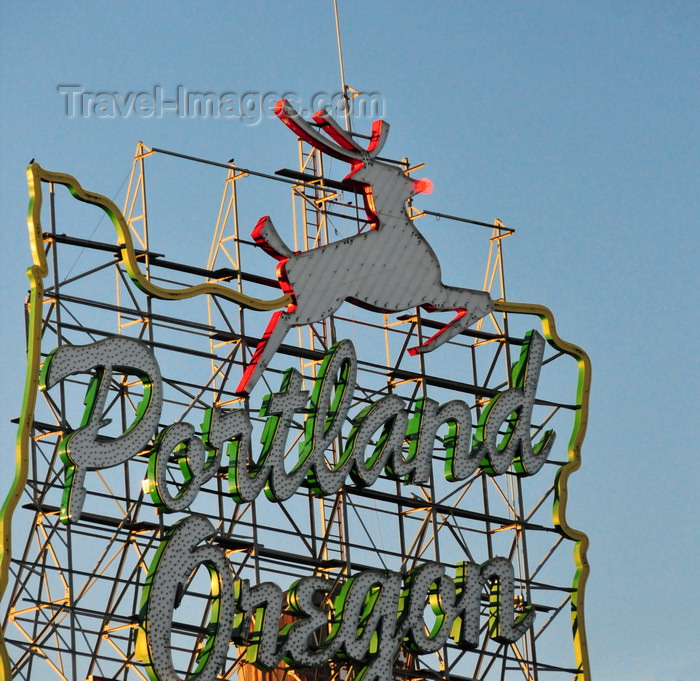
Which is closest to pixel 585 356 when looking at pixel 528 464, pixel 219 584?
pixel 528 464

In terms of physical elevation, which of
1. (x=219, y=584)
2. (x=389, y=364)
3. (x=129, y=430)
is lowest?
(x=219, y=584)

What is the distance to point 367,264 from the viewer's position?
28469mm

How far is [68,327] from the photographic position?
25.6m

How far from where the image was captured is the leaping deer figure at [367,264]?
27250 mm

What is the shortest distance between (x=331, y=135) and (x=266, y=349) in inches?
145

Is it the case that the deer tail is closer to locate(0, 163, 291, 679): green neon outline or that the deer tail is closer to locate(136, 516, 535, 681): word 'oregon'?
locate(0, 163, 291, 679): green neon outline

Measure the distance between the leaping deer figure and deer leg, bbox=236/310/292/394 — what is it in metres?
0.01

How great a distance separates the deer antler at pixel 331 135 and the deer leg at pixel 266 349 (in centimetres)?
269

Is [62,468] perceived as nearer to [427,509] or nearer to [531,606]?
[427,509]

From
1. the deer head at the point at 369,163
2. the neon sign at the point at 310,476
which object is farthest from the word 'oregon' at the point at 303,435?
the deer head at the point at 369,163

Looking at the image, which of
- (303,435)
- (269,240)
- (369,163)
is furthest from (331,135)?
(303,435)

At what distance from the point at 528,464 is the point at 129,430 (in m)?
7.04

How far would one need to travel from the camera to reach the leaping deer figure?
27.2 meters

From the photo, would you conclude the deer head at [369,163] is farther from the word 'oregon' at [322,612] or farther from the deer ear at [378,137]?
the word 'oregon' at [322,612]
